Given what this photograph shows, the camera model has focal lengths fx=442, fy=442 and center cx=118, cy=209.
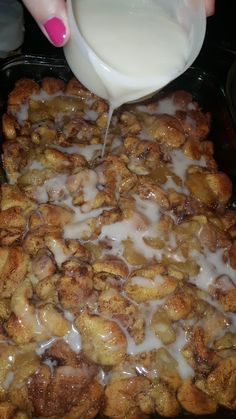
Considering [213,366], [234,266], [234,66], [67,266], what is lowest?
[213,366]

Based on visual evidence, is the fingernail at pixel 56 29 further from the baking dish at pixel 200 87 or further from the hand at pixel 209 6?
the baking dish at pixel 200 87

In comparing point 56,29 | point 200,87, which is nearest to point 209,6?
point 56,29

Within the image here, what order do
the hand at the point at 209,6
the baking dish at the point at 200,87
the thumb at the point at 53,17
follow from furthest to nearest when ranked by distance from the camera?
the baking dish at the point at 200,87 → the hand at the point at 209,6 → the thumb at the point at 53,17

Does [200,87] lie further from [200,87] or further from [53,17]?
[53,17]

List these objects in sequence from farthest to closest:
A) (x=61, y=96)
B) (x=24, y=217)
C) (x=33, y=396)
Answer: (x=61, y=96)
(x=24, y=217)
(x=33, y=396)

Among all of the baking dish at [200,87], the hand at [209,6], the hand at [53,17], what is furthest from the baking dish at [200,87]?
the hand at [53,17]

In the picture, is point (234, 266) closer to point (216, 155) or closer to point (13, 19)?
point (216, 155)

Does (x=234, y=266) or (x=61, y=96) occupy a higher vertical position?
(x=61, y=96)

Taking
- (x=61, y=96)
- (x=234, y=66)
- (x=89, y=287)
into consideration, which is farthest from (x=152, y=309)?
(x=234, y=66)
